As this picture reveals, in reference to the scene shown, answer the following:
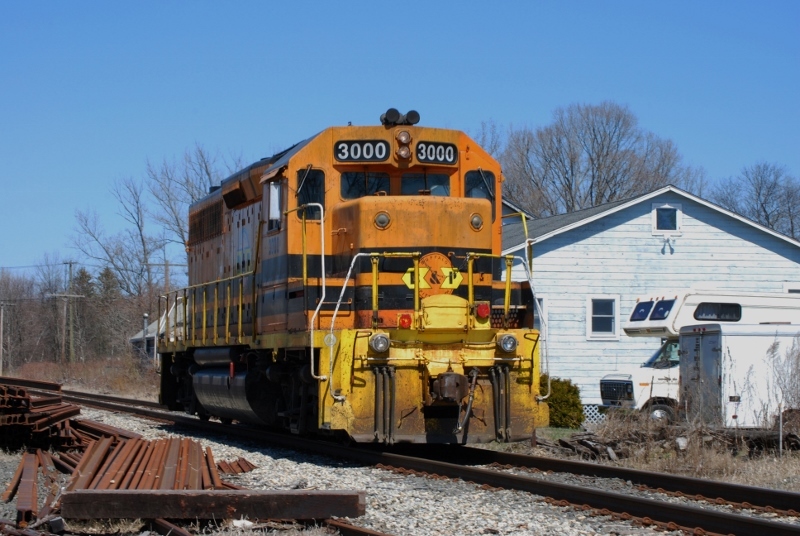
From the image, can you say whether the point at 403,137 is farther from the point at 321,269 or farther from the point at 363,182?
the point at 321,269

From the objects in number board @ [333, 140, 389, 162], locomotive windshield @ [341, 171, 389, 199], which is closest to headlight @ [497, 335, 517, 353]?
locomotive windshield @ [341, 171, 389, 199]

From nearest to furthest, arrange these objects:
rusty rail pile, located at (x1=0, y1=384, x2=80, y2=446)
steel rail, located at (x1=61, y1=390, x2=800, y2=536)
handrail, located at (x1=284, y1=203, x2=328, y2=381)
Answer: steel rail, located at (x1=61, y1=390, x2=800, y2=536)
handrail, located at (x1=284, y1=203, x2=328, y2=381)
rusty rail pile, located at (x1=0, y1=384, x2=80, y2=446)

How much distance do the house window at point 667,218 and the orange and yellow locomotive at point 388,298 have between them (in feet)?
40.1

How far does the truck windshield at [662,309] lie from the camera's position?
1730cm

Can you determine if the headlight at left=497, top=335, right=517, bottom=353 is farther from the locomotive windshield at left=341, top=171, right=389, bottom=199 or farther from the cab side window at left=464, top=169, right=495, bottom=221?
the locomotive windshield at left=341, top=171, right=389, bottom=199

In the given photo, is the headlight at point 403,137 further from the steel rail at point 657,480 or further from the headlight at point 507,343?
the steel rail at point 657,480

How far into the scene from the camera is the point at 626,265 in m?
23.1

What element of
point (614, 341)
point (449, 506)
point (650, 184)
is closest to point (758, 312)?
point (614, 341)

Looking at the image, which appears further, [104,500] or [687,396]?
[687,396]

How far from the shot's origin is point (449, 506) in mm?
8031

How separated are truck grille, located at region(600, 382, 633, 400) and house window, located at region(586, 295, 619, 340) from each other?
225 inches

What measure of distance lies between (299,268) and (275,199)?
0.84 m

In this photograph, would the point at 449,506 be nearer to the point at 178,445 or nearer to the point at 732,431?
the point at 178,445

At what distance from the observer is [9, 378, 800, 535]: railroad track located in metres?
6.90
